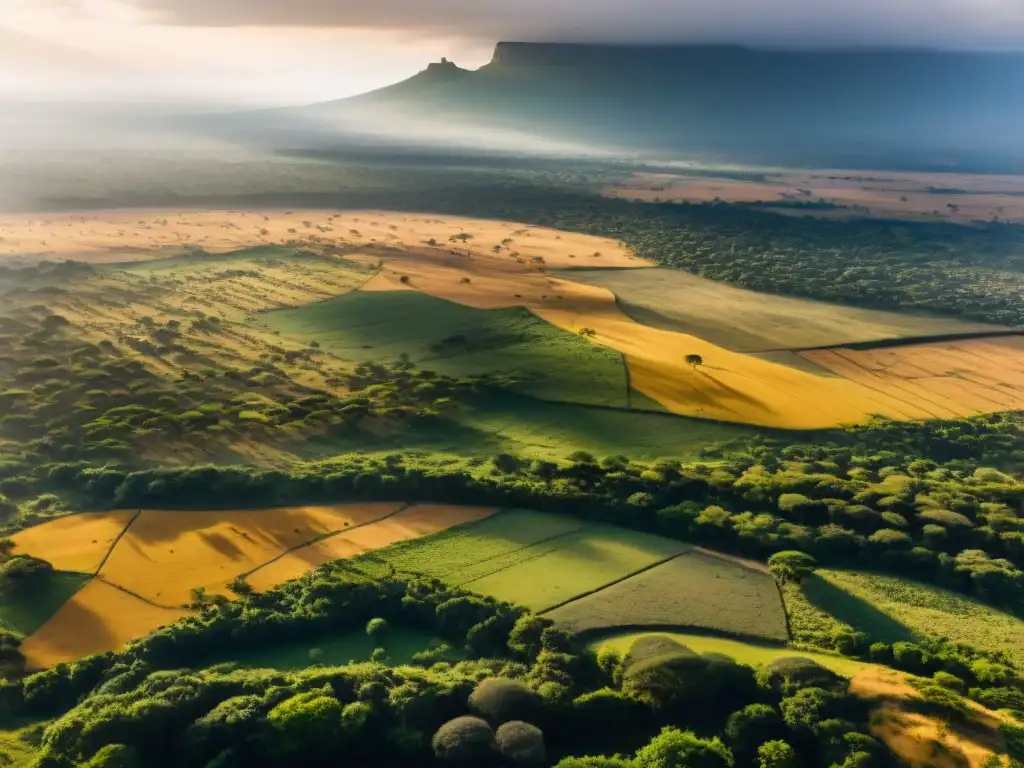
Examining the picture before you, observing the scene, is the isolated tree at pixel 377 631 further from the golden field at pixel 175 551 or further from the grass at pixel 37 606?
the grass at pixel 37 606

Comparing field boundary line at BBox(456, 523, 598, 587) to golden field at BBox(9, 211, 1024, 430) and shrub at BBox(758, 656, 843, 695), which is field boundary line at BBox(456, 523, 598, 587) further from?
golden field at BBox(9, 211, 1024, 430)

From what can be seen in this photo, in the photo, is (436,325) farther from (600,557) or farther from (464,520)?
(600,557)

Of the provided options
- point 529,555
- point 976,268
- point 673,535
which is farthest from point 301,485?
point 976,268

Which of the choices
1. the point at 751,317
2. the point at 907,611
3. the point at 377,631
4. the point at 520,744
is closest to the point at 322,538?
the point at 377,631

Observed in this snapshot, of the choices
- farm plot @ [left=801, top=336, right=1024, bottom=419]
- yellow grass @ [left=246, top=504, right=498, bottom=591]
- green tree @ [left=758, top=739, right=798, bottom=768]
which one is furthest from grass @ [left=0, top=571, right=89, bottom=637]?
farm plot @ [left=801, top=336, right=1024, bottom=419]

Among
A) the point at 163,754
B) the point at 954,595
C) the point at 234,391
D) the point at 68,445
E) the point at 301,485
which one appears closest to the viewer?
the point at 163,754
